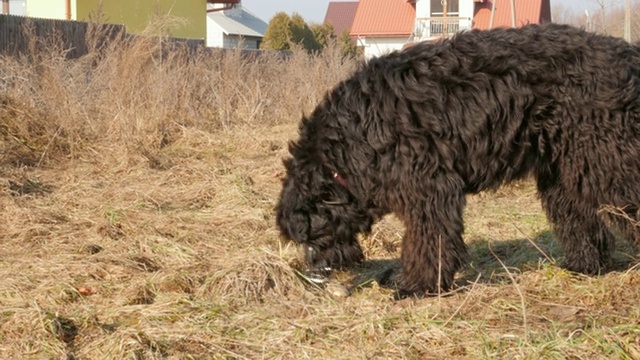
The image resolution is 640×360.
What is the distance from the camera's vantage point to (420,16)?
43.1 meters

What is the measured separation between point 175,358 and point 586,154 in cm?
260

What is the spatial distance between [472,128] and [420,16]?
3954 cm

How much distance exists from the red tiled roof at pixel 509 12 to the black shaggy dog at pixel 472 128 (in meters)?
32.2

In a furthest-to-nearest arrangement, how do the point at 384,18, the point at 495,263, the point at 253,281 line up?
the point at 384,18 → the point at 495,263 → the point at 253,281

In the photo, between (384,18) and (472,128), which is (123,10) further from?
(472,128)

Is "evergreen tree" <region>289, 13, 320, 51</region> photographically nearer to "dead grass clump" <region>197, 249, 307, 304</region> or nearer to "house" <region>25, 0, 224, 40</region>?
"house" <region>25, 0, 224, 40</region>

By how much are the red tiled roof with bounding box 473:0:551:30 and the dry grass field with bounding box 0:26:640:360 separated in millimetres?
28181

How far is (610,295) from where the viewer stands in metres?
4.59

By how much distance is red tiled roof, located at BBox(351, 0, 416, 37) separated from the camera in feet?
143

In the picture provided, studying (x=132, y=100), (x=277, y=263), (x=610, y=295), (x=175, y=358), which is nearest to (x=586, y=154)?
(x=610, y=295)

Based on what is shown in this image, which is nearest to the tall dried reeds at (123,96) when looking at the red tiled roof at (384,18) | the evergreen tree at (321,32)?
the evergreen tree at (321,32)

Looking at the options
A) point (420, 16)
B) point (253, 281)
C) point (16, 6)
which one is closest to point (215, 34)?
point (420, 16)

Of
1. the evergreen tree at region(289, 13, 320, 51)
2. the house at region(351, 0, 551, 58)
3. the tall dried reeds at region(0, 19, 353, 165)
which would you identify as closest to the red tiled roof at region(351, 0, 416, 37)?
the house at region(351, 0, 551, 58)

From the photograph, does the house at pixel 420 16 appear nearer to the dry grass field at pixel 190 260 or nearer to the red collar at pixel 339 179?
the dry grass field at pixel 190 260
